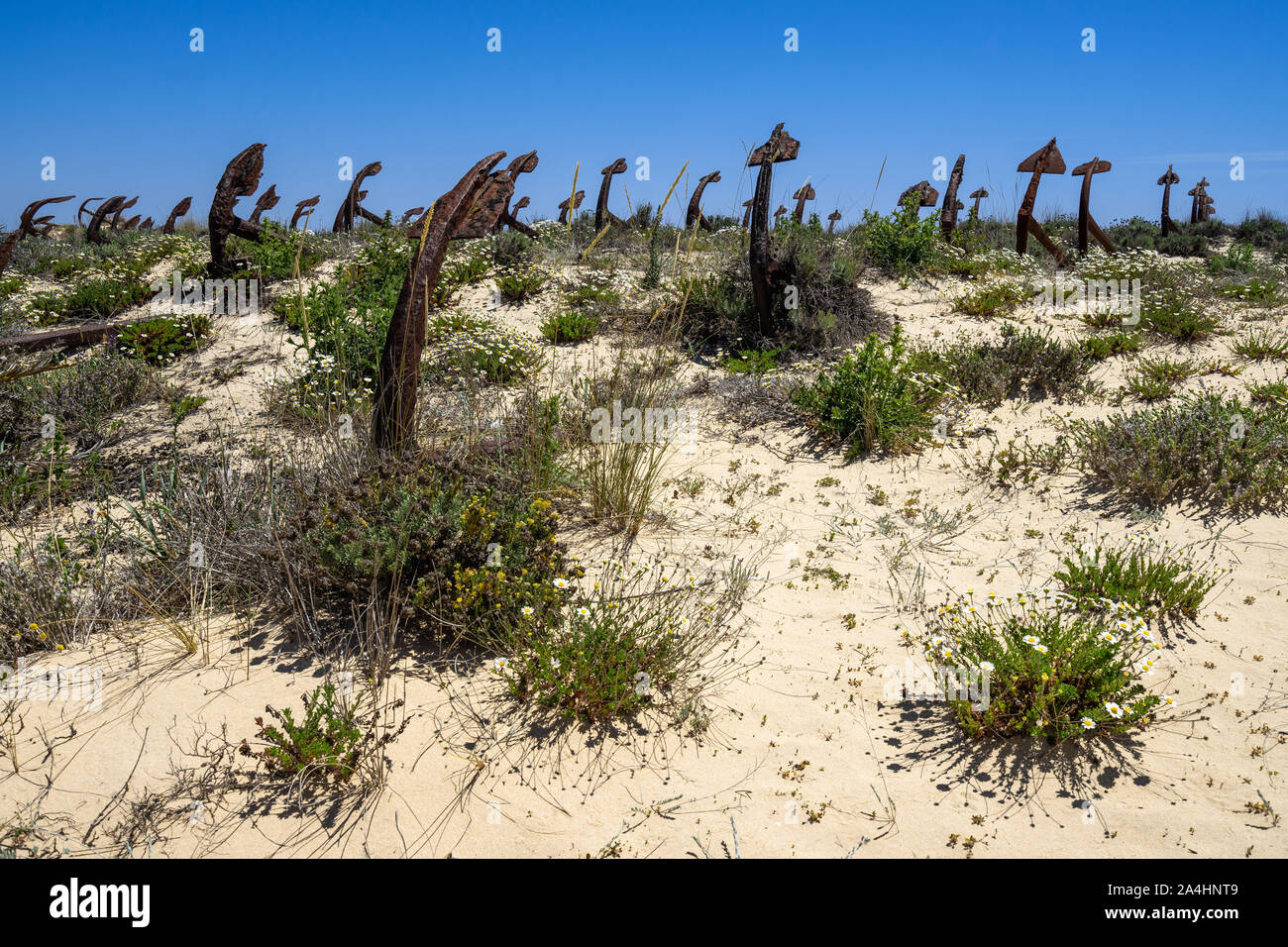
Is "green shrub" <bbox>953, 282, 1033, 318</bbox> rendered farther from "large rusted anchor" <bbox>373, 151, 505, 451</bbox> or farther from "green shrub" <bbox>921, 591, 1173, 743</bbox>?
"large rusted anchor" <bbox>373, 151, 505, 451</bbox>

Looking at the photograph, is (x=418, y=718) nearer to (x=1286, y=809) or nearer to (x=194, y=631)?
(x=194, y=631)

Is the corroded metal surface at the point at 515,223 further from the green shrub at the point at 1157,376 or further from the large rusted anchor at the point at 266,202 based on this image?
the green shrub at the point at 1157,376

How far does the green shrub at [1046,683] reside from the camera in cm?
268

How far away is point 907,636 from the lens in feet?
11.2

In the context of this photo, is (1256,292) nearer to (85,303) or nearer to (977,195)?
(977,195)

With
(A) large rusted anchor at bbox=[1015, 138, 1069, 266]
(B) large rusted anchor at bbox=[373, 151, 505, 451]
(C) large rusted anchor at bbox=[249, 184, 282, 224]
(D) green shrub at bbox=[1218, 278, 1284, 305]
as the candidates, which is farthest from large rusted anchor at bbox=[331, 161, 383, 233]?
(D) green shrub at bbox=[1218, 278, 1284, 305]

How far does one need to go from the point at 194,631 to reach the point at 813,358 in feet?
18.7

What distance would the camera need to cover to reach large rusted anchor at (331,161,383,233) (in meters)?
9.97

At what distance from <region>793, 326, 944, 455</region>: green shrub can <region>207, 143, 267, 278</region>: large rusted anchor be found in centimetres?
669

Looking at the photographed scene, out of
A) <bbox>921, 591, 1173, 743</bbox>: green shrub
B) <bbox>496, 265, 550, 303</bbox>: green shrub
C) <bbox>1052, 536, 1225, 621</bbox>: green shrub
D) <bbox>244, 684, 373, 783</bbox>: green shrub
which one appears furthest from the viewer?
<bbox>496, 265, 550, 303</bbox>: green shrub

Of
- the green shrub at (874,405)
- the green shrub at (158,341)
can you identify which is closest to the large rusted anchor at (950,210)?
the green shrub at (874,405)

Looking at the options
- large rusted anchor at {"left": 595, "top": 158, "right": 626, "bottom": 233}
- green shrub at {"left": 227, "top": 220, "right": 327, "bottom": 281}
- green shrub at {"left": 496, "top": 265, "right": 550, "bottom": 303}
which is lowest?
green shrub at {"left": 496, "top": 265, "right": 550, "bottom": 303}
